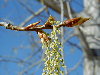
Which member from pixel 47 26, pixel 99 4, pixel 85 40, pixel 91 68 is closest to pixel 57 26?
pixel 47 26

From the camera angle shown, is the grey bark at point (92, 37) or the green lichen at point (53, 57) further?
the grey bark at point (92, 37)

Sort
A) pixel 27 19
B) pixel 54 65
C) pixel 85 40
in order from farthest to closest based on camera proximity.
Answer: pixel 27 19 → pixel 85 40 → pixel 54 65

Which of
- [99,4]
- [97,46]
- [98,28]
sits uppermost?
[99,4]

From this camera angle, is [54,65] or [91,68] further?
[91,68]

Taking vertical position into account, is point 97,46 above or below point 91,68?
above

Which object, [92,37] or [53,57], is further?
[92,37]

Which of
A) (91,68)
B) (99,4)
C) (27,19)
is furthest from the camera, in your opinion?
(27,19)

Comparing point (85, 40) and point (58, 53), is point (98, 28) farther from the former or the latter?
point (58, 53)

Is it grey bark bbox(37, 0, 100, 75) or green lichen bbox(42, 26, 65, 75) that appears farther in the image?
grey bark bbox(37, 0, 100, 75)

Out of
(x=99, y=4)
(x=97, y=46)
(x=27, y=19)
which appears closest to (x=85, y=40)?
(x=97, y=46)
